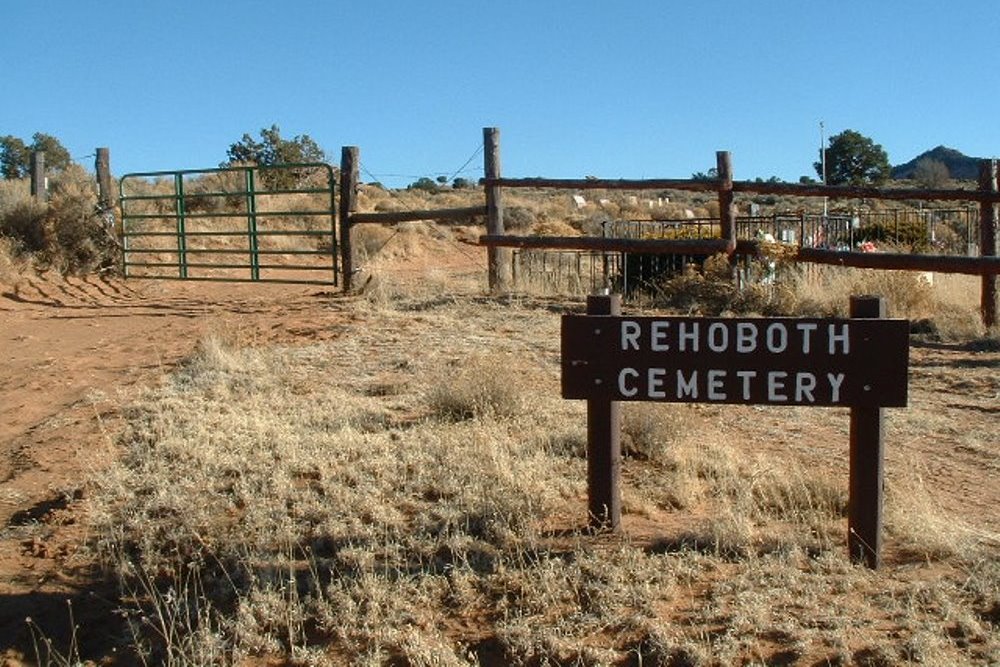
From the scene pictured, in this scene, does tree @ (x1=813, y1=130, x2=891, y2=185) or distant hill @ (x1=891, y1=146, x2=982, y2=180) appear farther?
distant hill @ (x1=891, y1=146, x2=982, y2=180)

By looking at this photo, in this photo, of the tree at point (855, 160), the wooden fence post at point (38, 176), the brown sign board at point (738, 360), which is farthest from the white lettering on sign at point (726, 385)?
the tree at point (855, 160)

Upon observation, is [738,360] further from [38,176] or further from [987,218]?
[38,176]

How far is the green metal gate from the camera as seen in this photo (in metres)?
17.6

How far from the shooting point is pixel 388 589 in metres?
5.47

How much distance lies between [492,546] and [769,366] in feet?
5.45

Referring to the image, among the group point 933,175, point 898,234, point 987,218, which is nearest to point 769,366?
point 987,218

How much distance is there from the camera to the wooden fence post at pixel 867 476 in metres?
5.40

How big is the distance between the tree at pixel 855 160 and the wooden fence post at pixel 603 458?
47825mm

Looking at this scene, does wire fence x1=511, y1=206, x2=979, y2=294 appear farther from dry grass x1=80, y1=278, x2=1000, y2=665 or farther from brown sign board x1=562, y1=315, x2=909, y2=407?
brown sign board x1=562, y1=315, x2=909, y2=407

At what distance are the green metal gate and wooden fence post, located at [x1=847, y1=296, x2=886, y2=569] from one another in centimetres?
1118

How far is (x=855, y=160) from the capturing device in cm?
5331

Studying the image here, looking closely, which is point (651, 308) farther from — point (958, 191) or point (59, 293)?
point (59, 293)

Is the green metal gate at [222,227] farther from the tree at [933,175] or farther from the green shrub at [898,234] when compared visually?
the tree at [933,175]

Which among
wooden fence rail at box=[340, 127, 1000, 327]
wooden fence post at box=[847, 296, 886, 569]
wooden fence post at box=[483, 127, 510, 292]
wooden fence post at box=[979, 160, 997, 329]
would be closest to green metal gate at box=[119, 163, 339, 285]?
wooden fence rail at box=[340, 127, 1000, 327]
